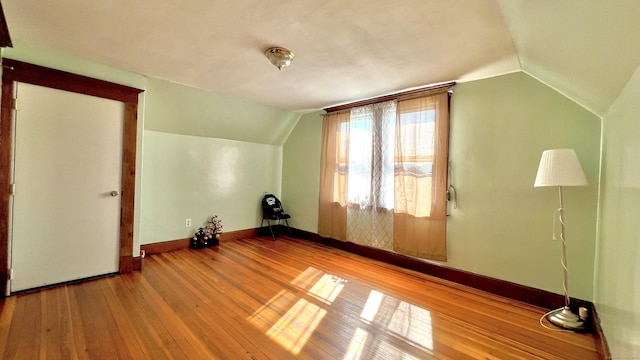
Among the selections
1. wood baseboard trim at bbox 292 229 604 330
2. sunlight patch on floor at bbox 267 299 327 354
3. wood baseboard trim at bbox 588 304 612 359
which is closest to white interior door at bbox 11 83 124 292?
sunlight patch on floor at bbox 267 299 327 354

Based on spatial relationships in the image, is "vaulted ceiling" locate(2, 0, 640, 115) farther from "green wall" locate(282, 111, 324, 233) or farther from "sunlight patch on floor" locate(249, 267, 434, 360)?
"sunlight patch on floor" locate(249, 267, 434, 360)

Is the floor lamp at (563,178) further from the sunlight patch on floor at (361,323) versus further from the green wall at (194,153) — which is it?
the green wall at (194,153)

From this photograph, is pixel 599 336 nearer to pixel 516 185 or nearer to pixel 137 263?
pixel 516 185

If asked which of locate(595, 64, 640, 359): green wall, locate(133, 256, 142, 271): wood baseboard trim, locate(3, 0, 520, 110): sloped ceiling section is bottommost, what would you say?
locate(133, 256, 142, 271): wood baseboard trim

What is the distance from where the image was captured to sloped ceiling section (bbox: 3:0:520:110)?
166 centimetres

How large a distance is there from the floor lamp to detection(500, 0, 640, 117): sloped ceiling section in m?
0.45

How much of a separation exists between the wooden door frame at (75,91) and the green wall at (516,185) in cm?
367

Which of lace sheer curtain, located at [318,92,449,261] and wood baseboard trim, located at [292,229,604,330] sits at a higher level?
lace sheer curtain, located at [318,92,449,261]

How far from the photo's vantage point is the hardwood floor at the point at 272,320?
5.65 feet

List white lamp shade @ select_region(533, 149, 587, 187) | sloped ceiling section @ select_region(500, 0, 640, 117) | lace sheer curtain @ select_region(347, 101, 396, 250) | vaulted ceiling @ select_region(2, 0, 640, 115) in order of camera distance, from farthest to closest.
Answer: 1. lace sheer curtain @ select_region(347, 101, 396, 250)
2. white lamp shade @ select_region(533, 149, 587, 187)
3. vaulted ceiling @ select_region(2, 0, 640, 115)
4. sloped ceiling section @ select_region(500, 0, 640, 117)

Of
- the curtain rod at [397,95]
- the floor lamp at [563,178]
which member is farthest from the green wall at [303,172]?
the floor lamp at [563,178]

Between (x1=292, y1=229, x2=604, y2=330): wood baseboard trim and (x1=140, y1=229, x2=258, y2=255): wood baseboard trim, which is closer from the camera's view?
(x1=292, y1=229, x2=604, y2=330): wood baseboard trim

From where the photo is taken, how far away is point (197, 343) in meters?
1.76

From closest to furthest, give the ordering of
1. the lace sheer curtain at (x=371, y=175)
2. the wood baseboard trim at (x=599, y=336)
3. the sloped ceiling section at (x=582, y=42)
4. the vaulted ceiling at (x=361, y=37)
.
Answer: the sloped ceiling section at (x=582, y=42)
the vaulted ceiling at (x=361, y=37)
the wood baseboard trim at (x=599, y=336)
the lace sheer curtain at (x=371, y=175)
